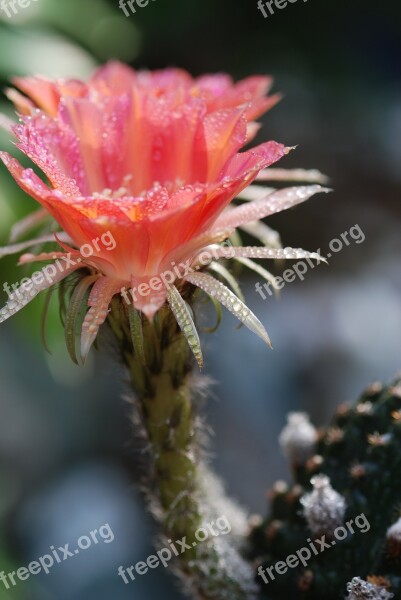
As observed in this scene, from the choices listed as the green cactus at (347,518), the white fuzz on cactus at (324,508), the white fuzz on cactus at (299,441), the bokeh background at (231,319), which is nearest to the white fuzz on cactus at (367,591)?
the green cactus at (347,518)

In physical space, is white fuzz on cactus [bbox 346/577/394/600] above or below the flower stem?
below

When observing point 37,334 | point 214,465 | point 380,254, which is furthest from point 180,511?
point 380,254

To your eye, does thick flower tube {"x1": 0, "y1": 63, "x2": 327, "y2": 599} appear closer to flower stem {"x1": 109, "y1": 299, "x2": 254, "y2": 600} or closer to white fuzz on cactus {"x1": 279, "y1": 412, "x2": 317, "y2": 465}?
flower stem {"x1": 109, "y1": 299, "x2": 254, "y2": 600}

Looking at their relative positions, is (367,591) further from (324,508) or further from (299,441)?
(299,441)

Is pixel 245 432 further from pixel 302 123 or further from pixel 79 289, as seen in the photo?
pixel 79 289

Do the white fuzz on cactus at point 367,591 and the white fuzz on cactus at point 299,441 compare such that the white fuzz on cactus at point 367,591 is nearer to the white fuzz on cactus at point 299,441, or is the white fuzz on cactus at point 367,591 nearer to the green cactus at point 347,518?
the green cactus at point 347,518

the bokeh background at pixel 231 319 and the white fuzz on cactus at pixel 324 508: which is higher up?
the bokeh background at pixel 231 319

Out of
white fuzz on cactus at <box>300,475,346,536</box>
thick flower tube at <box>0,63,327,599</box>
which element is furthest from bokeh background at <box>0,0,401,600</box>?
white fuzz on cactus at <box>300,475,346,536</box>
